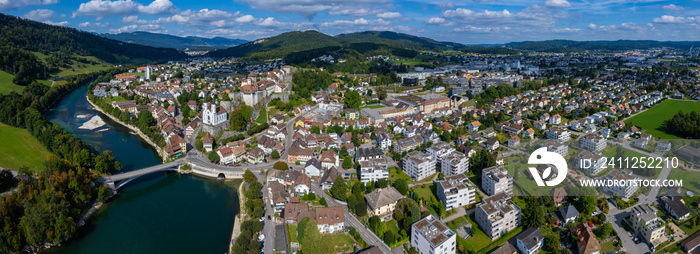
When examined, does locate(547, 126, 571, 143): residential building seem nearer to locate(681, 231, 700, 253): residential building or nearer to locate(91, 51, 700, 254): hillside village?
locate(91, 51, 700, 254): hillside village

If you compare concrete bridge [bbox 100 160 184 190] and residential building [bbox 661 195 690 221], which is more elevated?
concrete bridge [bbox 100 160 184 190]

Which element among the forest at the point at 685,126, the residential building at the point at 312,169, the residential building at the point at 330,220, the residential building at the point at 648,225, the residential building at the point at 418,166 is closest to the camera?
the residential building at the point at 648,225

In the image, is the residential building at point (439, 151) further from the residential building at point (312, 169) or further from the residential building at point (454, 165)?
the residential building at point (312, 169)

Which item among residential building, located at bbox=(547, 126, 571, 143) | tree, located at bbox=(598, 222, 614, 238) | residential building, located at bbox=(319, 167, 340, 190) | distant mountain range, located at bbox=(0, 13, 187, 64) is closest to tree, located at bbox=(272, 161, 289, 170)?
residential building, located at bbox=(319, 167, 340, 190)

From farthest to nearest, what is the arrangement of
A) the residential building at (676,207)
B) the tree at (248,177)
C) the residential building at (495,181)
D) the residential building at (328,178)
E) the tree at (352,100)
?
1. the tree at (352,100)
2. the tree at (248,177)
3. the residential building at (328,178)
4. the residential building at (495,181)
5. the residential building at (676,207)

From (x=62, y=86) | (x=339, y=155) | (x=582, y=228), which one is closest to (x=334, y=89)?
(x=339, y=155)

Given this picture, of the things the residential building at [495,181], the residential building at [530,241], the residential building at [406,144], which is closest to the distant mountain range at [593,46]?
the residential building at [406,144]
